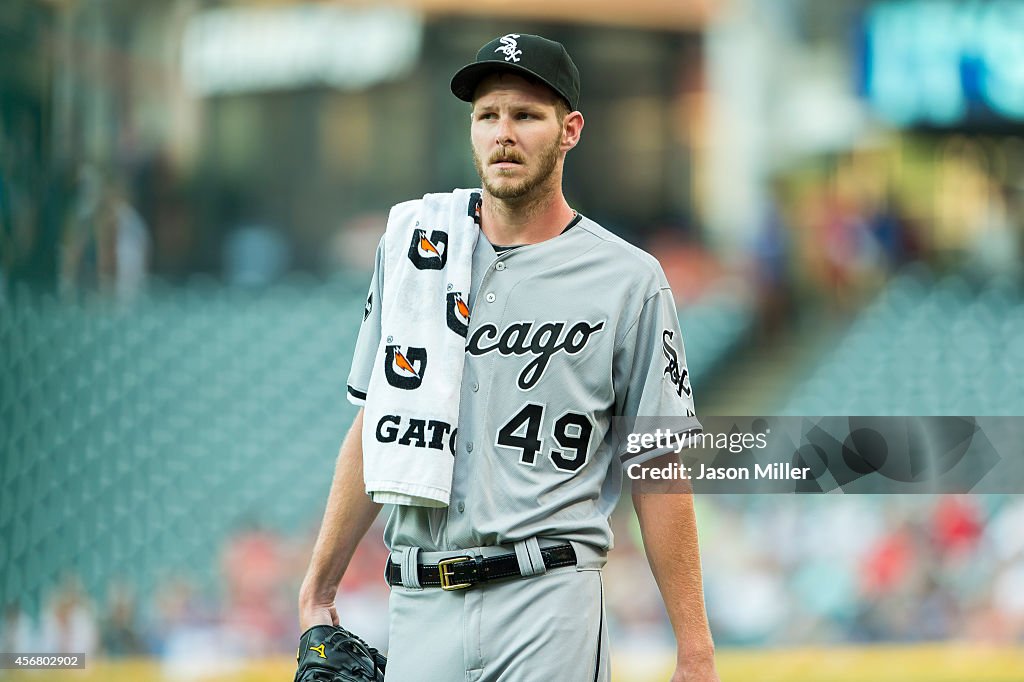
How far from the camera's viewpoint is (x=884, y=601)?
852cm

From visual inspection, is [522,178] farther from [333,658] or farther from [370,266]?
[370,266]

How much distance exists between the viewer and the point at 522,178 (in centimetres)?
255

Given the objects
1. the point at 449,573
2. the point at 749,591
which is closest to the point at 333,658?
the point at 449,573

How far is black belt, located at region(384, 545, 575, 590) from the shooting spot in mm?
2451

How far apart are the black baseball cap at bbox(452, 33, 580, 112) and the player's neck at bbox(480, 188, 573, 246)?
0.20 metres

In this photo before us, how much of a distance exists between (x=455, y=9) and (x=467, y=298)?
811 cm

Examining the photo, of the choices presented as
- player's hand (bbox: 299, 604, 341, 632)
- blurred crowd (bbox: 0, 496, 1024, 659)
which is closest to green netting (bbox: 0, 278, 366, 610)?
blurred crowd (bbox: 0, 496, 1024, 659)

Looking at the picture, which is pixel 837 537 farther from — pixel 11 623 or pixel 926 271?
pixel 11 623

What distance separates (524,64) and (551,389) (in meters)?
0.60

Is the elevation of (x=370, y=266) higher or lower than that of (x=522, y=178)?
higher

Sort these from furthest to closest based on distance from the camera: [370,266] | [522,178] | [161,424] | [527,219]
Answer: [370,266], [161,424], [527,219], [522,178]

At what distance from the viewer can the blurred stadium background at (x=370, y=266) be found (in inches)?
337

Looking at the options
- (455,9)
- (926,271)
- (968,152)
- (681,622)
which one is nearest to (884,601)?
(926,271)

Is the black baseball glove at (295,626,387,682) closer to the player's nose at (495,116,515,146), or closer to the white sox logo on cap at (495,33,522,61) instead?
the player's nose at (495,116,515,146)
